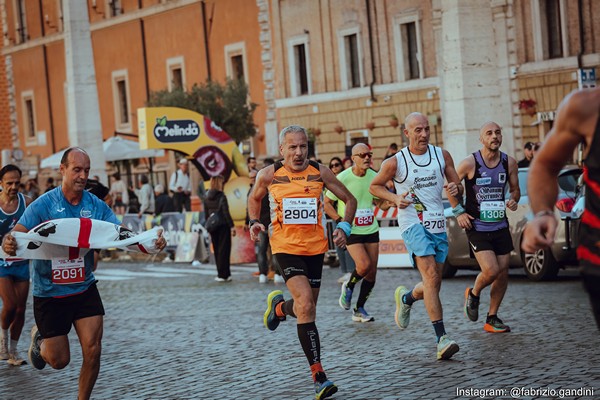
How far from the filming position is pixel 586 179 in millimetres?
5648

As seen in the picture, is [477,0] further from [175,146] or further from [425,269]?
[425,269]

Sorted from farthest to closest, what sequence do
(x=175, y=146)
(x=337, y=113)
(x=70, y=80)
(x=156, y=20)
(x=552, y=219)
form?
(x=156, y=20) → (x=337, y=113) → (x=70, y=80) → (x=175, y=146) → (x=552, y=219)

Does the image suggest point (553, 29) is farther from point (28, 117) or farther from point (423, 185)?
point (28, 117)

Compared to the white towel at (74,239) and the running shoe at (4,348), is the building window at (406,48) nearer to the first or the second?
the running shoe at (4,348)

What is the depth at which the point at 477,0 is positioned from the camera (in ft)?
79.4

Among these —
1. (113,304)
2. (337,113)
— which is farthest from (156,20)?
(113,304)

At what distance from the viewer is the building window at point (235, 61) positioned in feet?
159

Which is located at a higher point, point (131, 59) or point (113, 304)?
point (131, 59)

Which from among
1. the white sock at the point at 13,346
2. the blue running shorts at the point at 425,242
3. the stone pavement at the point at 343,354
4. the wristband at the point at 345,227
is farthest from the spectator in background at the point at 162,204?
the wristband at the point at 345,227

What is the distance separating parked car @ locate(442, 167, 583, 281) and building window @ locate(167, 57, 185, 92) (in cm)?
3355

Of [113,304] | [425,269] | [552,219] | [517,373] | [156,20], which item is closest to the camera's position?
[552,219]

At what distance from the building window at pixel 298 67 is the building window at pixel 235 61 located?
257cm

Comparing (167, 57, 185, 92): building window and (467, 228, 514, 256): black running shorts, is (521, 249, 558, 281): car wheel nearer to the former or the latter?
(467, 228, 514, 256): black running shorts

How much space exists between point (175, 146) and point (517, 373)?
20569 mm
